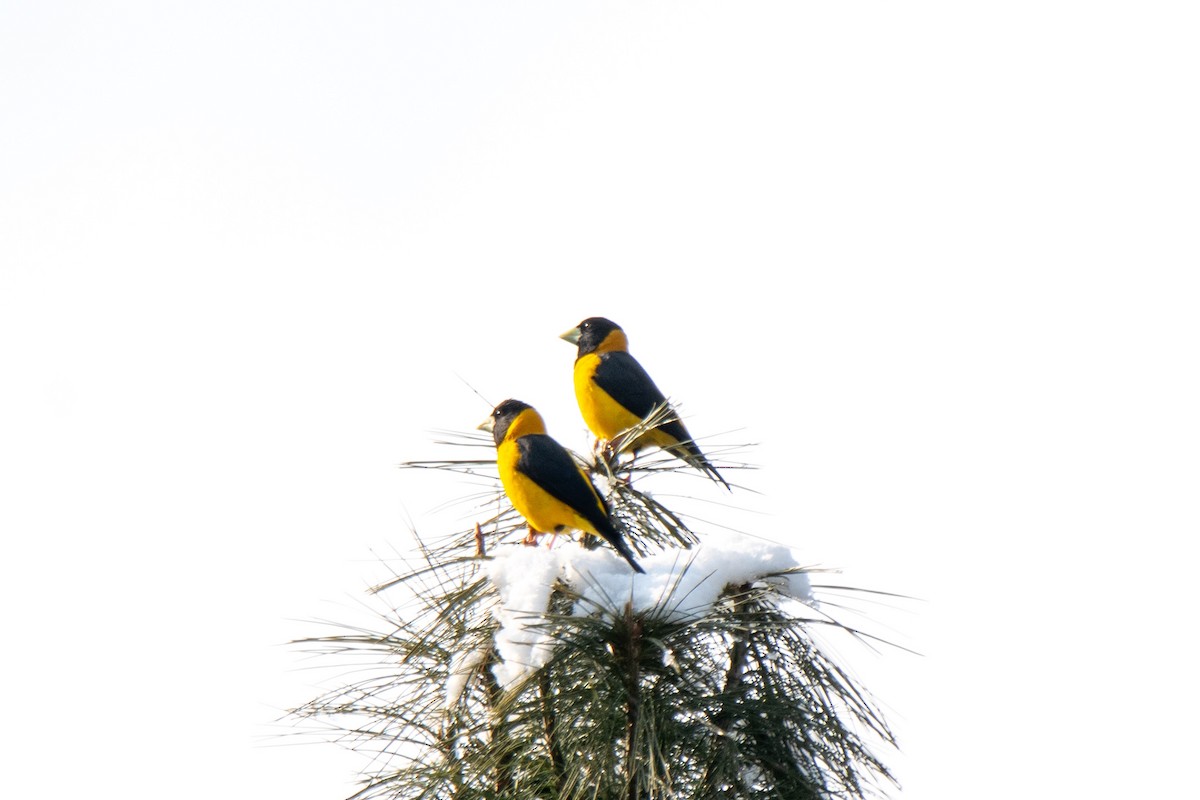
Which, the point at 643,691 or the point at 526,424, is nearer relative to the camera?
the point at 643,691

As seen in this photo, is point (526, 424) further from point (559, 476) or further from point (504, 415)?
point (559, 476)

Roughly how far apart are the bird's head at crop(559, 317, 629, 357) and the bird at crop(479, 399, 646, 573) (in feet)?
6.62

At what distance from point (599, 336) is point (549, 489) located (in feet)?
8.19

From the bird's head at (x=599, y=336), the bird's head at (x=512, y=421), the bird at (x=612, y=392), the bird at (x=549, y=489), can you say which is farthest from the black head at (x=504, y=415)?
the bird's head at (x=599, y=336)

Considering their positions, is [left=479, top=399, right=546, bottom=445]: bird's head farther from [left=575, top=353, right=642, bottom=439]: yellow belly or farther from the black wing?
[left=575, top=353, right=642, bottom=439]: yellow belly

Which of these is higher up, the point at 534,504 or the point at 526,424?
the point at 526,424

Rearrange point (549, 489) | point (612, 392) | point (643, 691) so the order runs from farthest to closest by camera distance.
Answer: point (612, 392), point (549, 489), point (643, 691)

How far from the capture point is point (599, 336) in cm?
668

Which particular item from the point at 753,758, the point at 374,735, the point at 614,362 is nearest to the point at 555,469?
the point at 374,735

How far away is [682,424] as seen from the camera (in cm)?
546

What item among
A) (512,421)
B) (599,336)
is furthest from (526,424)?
(599,336)

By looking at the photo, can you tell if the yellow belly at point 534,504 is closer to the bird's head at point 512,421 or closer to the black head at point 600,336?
the bird's head at point 512,421

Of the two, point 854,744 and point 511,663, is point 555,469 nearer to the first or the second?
point 511,663

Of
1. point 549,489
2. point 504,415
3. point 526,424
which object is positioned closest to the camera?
point 549,489
